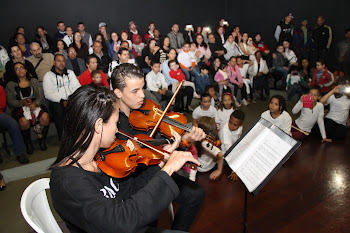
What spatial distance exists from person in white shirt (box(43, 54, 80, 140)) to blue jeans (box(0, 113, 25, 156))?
0.55 m

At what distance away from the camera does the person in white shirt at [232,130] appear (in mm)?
3189

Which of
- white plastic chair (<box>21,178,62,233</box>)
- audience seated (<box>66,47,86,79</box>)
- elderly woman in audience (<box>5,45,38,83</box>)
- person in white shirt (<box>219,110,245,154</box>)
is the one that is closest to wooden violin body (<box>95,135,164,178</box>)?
white plastic chair (<box>21,178,62,233</box>)

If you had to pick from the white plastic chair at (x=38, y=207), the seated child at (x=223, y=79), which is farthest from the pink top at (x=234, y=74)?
the white plastic chair at (x=38, y=207)

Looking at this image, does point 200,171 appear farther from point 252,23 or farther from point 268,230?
point 252,23

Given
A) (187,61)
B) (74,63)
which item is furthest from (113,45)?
(187,61)

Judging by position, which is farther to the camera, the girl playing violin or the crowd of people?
the crowd of people

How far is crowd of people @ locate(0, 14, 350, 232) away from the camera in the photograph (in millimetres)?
2090

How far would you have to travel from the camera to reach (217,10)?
9.34 m

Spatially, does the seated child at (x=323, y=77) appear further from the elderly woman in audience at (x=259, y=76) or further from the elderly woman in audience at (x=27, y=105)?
the elderly woman in audience at (x=27, y=105)

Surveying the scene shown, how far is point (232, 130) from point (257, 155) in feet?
5.27

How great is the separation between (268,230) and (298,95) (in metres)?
4.31

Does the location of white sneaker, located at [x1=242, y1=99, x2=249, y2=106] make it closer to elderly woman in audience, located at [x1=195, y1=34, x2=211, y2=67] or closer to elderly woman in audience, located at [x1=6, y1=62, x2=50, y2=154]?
elderly woman in audience, located at [x1=195, y1=34, x2=211, y2=67]

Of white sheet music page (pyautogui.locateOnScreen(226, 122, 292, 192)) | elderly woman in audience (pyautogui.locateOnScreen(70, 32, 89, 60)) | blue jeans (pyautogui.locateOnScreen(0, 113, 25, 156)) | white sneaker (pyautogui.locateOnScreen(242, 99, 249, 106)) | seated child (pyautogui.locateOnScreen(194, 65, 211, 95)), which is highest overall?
elderly woman in audience (pyautogui.locateOnScreen(70, 32, 89, 60))

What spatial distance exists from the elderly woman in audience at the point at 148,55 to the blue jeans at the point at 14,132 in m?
2.76
